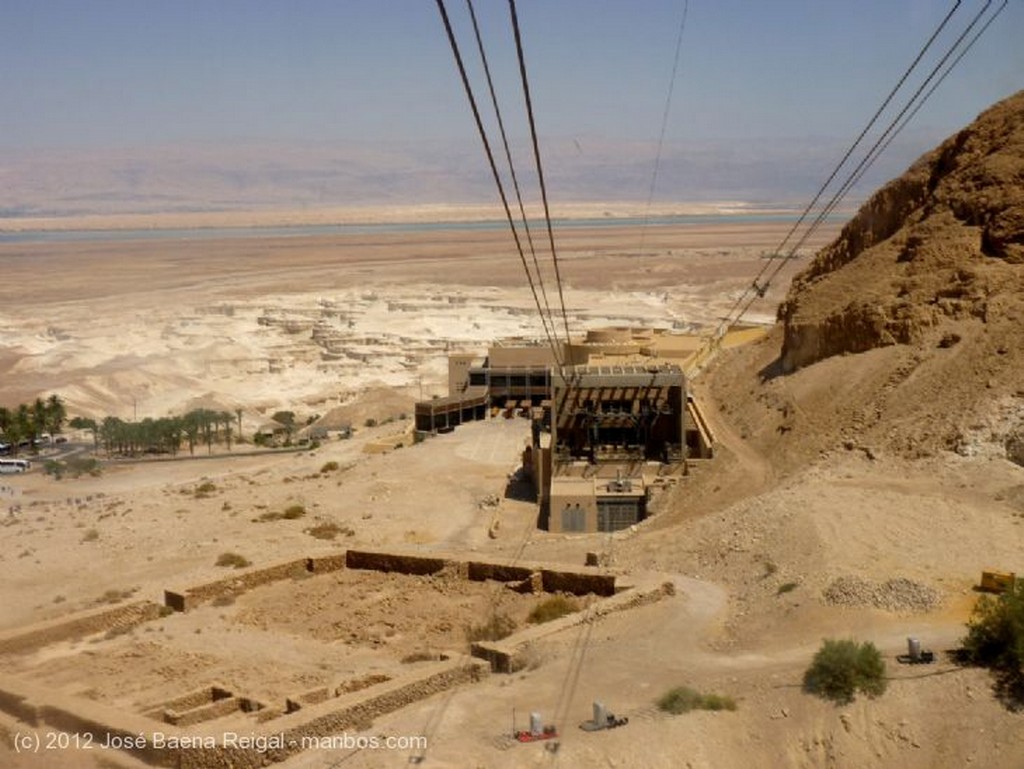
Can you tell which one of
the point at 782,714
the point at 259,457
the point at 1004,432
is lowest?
the point at 259,457

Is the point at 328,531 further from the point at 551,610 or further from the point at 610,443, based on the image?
the point at 551,610

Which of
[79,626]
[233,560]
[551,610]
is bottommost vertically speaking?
[233,560]

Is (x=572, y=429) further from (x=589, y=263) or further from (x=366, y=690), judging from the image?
(x=589, y=263)

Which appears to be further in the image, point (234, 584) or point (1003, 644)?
point (234, 584)

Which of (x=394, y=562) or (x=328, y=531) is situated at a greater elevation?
(x=394, y=562)

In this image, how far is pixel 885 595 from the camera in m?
15.1

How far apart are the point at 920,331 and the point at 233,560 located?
44.3 feet

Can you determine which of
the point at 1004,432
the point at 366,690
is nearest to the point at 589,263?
the point at 1004,432

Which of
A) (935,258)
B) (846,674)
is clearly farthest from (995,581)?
(935,258)

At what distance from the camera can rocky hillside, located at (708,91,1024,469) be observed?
→ 74.5ft

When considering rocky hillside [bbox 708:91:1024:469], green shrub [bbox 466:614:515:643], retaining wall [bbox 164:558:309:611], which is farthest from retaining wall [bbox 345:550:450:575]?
rocky hillside [bbox 708:91:1024:469]

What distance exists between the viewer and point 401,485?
31078 millimetres

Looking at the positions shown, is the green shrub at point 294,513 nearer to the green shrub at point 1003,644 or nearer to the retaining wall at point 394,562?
the retaining wall at point 394,562

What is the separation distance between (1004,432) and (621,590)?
7507 millimetres
